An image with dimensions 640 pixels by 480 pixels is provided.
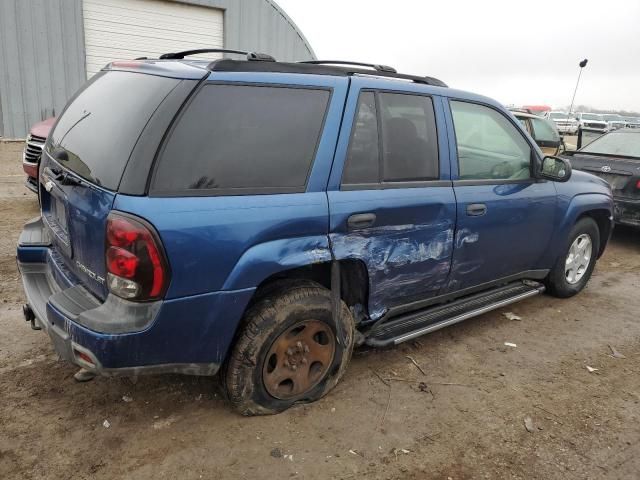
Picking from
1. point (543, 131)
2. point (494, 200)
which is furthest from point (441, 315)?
point (543, 131)

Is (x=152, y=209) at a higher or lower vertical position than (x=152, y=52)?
lower

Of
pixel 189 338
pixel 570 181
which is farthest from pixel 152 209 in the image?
pixel 570 181

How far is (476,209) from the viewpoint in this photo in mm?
3543

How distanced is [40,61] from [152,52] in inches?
107

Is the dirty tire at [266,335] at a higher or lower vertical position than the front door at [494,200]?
lower

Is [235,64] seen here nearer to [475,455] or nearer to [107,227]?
[107,227]

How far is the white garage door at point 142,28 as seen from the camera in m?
12.7

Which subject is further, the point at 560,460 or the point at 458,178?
the point at 458,178

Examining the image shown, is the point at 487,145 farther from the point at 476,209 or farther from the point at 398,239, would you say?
the point at 398,239

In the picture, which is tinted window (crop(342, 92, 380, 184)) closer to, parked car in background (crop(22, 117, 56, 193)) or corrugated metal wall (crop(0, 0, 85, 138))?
parked car in background (crop(22, 117, 56, 193))

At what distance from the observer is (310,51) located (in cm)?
1580

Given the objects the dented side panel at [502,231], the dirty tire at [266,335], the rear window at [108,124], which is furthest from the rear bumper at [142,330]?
the dented side panel at [502,231]

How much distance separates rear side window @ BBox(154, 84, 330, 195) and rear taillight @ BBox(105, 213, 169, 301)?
21cm

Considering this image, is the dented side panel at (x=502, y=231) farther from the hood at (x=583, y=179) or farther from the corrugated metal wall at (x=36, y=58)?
the corrugated metal wall at (x=36, y=58)
